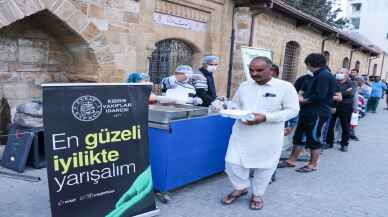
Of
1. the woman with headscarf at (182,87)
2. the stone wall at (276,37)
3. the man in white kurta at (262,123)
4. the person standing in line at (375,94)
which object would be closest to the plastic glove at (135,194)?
the man in white kurta at (262,123)

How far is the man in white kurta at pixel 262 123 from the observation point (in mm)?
3371

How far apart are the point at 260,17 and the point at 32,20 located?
6288 mm

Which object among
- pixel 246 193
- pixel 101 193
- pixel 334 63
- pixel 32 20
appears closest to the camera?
pixel 101 193

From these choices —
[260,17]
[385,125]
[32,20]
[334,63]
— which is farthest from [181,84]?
[334,63]

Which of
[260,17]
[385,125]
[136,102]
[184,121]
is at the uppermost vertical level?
[260,17]

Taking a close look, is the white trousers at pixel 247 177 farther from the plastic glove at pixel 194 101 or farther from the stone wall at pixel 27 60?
the stone wall at pixel 27 60

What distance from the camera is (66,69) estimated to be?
5.74 metres

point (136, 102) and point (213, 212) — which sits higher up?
point (136, 102)

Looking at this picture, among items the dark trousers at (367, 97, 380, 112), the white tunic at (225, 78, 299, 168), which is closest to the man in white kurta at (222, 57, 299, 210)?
the white tunic at (225, 78, 299, 168)

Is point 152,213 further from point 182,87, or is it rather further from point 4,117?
point 4,117

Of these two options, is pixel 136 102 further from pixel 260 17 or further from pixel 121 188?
pixel 260 17

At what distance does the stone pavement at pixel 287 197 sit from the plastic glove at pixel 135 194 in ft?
1.45

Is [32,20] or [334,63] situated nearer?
[32,20]

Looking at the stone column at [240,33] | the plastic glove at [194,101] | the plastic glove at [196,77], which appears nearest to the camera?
the plastic glove at [194,101]
